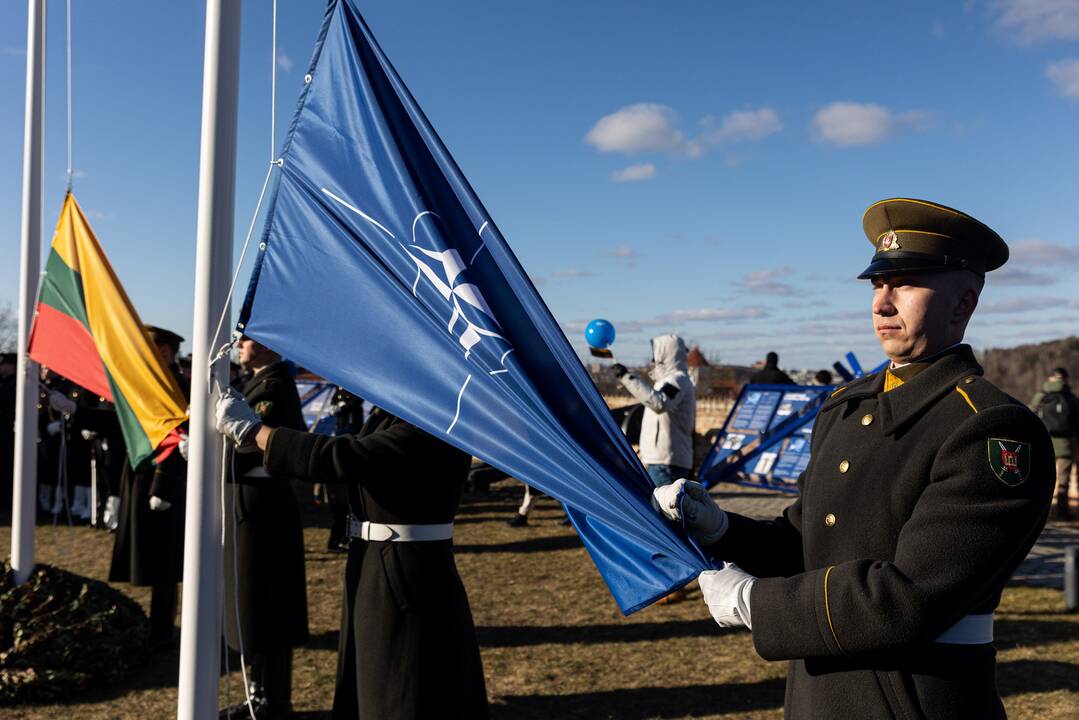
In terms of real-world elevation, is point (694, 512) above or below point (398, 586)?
above

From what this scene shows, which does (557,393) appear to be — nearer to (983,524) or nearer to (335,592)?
(983,524)

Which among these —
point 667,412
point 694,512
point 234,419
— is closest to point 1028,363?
point 667,412

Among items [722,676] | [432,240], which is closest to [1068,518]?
[722,676]

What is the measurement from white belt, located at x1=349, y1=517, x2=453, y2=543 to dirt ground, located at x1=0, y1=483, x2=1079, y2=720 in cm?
185

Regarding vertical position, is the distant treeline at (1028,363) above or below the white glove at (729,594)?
above

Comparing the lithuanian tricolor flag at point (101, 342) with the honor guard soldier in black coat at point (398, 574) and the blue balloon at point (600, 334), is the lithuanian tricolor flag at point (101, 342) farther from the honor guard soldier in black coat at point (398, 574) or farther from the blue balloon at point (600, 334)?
the blue balloon at point (600, 334)

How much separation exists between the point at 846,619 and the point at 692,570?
19.9 inches

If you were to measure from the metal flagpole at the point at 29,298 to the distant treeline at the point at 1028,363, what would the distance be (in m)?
11.9

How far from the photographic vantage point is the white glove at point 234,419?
2.58 metres

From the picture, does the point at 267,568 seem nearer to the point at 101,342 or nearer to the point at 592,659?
the point at 101,342

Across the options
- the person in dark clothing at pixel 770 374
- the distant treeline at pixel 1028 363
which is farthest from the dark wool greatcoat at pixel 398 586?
the distant treeline at pixel 1028 363

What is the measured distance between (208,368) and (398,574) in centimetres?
110

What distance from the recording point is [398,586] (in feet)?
10.3

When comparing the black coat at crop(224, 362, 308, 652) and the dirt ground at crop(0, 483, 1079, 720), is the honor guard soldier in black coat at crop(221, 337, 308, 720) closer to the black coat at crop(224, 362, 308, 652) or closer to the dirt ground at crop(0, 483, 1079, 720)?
the black coat at crop(224, 362, 308, 652)
